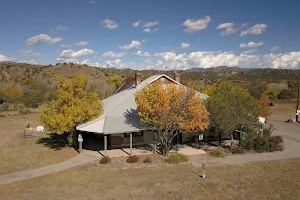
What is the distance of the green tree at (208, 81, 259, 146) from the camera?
2373 centimetres

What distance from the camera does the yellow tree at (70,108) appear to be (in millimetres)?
23203

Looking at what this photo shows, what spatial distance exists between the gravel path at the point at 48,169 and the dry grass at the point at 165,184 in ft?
2.89

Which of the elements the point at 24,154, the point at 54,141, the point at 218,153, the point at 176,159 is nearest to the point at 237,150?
the point at 218,153

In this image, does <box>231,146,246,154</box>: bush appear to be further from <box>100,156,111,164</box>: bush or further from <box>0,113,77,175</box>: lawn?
<box>0,113,77,175</box>: lawn

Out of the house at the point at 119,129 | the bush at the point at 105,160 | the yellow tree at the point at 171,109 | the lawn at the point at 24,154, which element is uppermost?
the yellow tree at the point at 171,109

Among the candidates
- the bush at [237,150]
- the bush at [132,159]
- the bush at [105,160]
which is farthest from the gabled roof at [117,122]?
the bush at [237,150]

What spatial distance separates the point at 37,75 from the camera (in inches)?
4242

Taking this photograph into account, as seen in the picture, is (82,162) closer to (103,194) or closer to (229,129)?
(103,194)

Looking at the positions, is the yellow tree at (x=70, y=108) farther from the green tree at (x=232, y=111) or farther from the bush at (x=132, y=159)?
the green tree at (x=232, y=111)

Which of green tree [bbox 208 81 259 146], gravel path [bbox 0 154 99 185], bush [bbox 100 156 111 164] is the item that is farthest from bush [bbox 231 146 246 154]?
gravel path [bbox 0 154 99 185]

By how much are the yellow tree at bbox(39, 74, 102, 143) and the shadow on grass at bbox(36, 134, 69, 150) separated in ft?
9.91

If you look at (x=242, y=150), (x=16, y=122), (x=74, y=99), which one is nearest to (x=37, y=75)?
(x=16, y=122)

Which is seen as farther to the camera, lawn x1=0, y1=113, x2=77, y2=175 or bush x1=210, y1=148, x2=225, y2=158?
bush x1=210, y1=148, x2=225, y2=158

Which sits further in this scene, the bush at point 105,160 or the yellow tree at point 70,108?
the yellow tree at point 70,108
